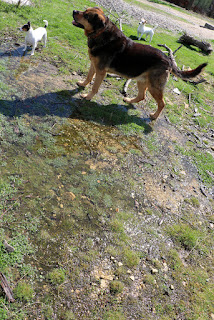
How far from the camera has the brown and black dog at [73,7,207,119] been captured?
508 centimetres

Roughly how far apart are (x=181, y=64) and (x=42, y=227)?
11085 millimetres

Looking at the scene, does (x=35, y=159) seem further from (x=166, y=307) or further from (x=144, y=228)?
(x=166, y=307)

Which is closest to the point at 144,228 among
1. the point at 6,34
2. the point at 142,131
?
the point at 142,131

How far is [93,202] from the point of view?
12.7 feet

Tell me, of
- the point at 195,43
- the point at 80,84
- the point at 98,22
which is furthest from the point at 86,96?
the point at 195,43

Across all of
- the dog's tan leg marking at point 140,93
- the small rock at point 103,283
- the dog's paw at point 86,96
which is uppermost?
the dog's tan leg marking at point 140,93

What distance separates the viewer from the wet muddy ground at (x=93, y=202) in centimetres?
290

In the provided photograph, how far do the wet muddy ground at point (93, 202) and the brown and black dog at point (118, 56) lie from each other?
36.2 inches

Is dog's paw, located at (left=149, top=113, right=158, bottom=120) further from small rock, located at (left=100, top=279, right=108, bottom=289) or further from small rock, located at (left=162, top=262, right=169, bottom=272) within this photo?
small rock, located at (left=100, top=279, right=108, bottom=289)

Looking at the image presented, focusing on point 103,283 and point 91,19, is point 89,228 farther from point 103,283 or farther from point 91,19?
point 91,19

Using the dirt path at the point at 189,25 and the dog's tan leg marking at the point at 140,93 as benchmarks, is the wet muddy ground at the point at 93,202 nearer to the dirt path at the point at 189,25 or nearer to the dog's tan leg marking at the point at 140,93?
the dog's tan leg marking at the point at 140,93

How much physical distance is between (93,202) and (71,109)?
2.59 m

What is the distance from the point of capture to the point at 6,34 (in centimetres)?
729

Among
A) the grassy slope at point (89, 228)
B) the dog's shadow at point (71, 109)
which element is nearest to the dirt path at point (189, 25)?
the dog's shadow at point (71, 109)
